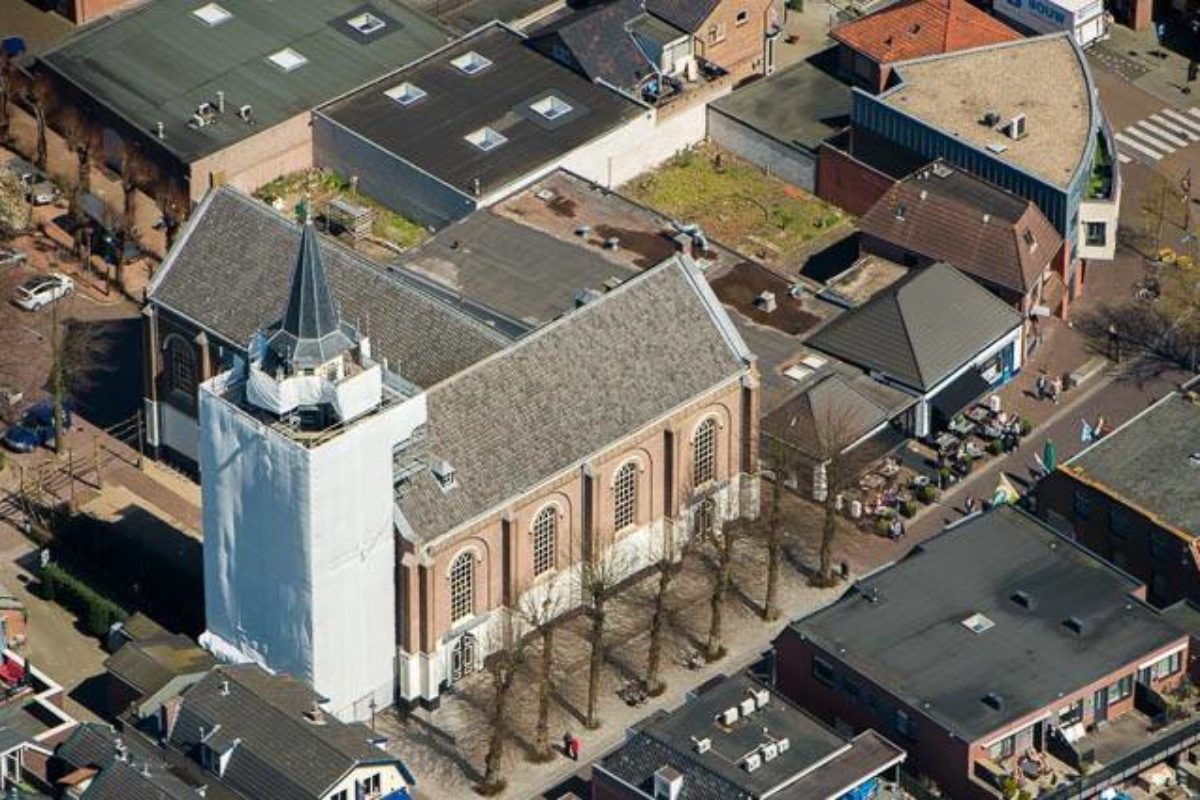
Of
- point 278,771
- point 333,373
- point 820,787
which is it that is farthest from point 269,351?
point 820,787

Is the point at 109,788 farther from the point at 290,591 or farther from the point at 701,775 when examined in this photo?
the point at 701,775

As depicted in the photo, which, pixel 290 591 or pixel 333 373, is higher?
pixel 333 373

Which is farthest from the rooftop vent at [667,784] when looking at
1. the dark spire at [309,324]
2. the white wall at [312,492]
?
the dark spire at [309,324]

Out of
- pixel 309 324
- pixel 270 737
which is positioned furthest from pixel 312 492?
pixel 270 737

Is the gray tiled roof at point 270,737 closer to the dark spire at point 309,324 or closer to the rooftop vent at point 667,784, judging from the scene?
the rooftop vent at point 667,784

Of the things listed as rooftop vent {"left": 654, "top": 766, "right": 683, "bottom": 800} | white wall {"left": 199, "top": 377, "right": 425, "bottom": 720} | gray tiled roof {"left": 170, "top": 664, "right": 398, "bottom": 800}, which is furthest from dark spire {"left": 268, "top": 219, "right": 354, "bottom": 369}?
rooftop vent {"left": 654, "top": 766, "right": 683, "bottom": 800}

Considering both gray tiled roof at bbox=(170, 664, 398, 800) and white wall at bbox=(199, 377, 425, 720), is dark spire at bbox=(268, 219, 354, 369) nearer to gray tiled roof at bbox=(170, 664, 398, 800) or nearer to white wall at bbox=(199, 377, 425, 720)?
white wall at bbox=(199, 377, 425, 720)

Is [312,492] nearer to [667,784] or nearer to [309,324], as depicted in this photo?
[309,324]
